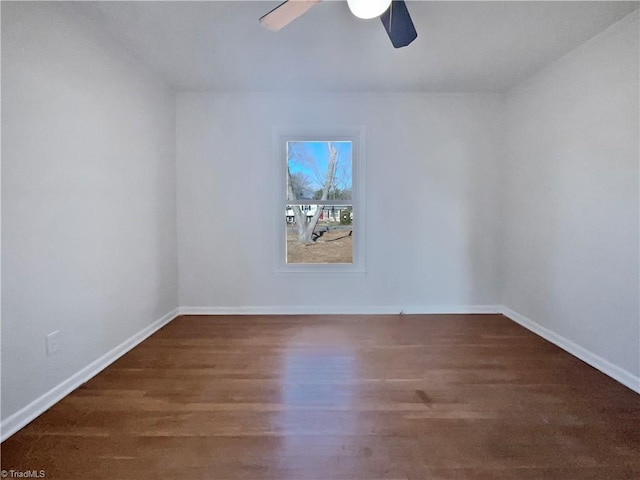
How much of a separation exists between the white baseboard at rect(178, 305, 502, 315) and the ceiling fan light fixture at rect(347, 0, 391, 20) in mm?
2816

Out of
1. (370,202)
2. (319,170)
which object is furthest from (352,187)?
(319,170)

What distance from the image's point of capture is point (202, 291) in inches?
151

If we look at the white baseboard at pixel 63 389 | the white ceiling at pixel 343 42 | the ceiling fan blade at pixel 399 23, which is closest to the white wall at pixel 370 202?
the white ceiling at pixel 343 42

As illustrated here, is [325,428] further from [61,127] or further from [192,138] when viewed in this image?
[192,138]

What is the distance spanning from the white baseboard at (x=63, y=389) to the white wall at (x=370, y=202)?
101 cm

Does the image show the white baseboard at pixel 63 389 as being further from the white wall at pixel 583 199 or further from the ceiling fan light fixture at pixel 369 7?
A: the white wall at pixel 583 199

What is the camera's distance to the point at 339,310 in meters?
3.86

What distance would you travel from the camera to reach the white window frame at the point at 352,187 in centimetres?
375

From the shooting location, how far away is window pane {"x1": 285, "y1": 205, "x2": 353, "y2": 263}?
3867 millimetres

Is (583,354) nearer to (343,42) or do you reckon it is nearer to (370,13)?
(370,13)

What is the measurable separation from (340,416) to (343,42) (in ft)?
8.21

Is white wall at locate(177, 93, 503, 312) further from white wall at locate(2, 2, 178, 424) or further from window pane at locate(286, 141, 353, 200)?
white wall at locate(2, 2, 178, 424)

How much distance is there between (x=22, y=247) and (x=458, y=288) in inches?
147

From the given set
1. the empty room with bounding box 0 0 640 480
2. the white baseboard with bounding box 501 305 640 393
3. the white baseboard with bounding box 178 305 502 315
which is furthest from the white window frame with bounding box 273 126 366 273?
the white baseboard with bounding box 501 305 640 393
